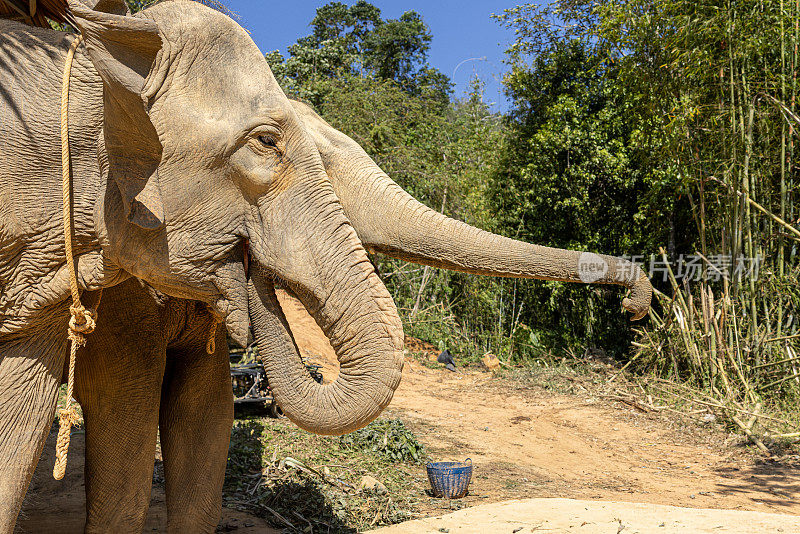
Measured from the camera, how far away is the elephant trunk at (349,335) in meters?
1.77

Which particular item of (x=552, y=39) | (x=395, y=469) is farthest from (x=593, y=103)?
(x=395, y=469)

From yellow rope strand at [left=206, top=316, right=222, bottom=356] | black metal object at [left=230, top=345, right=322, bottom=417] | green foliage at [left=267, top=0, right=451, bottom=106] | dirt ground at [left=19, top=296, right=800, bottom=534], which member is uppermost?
green foliage at [left=267, top=0, right=451, bottom=106]

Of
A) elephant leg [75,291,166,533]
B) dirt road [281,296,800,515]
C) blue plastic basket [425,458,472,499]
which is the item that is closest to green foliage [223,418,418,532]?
blue plastic basket [425,458,472,499]

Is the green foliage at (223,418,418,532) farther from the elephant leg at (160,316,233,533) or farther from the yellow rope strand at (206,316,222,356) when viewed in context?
the yellow rope strand at (206,316,222,356)

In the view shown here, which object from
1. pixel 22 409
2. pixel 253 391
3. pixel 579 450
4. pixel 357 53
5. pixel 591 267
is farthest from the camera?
pixel 357 53

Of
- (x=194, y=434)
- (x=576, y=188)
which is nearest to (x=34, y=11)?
(x=194, y=434)

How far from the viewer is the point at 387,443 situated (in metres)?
5.94

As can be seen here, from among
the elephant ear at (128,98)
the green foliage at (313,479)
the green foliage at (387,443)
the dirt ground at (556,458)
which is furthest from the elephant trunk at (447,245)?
the green foliage at (387,443)

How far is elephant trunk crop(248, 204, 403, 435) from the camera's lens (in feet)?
5.82

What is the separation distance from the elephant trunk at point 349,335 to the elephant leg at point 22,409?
757 millimetres

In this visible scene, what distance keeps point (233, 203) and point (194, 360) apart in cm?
105

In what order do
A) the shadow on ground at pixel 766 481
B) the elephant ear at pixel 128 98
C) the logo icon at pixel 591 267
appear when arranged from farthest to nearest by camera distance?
the shadow on ground at pixel 766 481
the logo icon at pixel 591 267
the elephant ear at pixel 128 98

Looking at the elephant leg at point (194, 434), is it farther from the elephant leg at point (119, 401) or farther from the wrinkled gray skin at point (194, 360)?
the elephant leg at point (119, 401)

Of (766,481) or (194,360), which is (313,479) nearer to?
(194,360)
